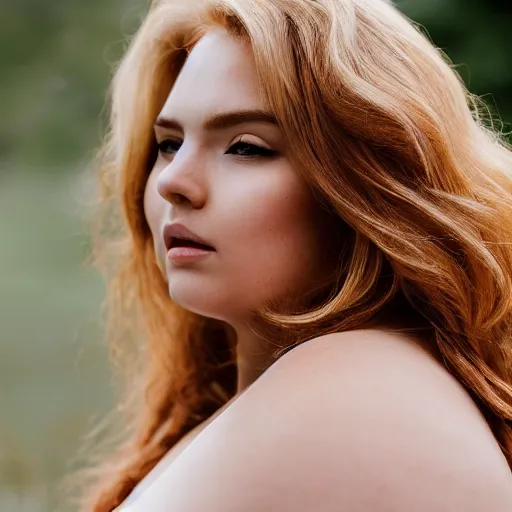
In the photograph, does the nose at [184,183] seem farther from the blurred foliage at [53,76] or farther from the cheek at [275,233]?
the blurred foliage at [53,76]

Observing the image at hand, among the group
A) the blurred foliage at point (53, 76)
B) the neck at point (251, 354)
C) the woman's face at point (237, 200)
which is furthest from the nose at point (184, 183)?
the blurred foliage at point (53, 76)

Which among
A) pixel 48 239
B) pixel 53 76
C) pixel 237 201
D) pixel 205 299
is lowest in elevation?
pixel 48 239

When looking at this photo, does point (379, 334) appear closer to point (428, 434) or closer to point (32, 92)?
point (428, 434)

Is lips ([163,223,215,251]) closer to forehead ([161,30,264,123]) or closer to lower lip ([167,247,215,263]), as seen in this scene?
lower lip ([167,247,215,263])

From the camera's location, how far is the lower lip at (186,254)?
0.80 metres

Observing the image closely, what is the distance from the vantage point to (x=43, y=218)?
1.60 metres

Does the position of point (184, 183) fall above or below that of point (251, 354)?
above

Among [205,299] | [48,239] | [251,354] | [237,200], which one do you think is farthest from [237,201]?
[48,239]

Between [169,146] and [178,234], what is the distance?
0.47 ft

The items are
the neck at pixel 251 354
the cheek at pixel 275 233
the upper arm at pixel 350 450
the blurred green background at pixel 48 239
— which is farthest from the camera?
the blurred green background at pixel 48 239

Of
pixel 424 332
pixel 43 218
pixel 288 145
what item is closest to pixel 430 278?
pixel 424 332

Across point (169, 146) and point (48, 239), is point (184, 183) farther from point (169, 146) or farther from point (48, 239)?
point (48, 239)

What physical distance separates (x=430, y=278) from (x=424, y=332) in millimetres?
69

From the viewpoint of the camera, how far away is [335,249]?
814 mm
